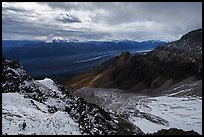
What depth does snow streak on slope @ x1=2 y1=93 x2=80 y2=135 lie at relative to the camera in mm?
24031

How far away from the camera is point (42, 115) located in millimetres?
28406

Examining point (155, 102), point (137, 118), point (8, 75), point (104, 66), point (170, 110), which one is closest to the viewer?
point (8, 75)

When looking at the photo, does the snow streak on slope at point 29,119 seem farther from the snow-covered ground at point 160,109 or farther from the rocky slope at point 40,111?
the snow-covered ground at point 160,109

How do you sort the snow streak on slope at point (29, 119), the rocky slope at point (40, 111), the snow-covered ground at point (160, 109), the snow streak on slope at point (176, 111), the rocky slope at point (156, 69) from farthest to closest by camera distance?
1. the rocky slope at point (156, 69)
2. the snow streak on slope at point (176, 111)
3. the snow-covered ground at point (160, 109)
4. the rocky slope at point (40, 111)
5. the snow streak on slope at point (29, 119)

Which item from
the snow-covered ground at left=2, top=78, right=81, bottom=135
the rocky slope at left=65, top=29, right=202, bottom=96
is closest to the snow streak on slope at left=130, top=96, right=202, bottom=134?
the snow-covered ground at left=2, top=78, right=81, bottom=135

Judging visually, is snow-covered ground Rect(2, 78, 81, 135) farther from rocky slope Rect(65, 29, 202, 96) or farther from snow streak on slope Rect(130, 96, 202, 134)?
rocky slope Rect(65, 29, 202, 96)

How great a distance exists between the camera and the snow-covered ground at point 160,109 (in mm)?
59650

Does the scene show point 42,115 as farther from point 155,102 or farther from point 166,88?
point 166,88

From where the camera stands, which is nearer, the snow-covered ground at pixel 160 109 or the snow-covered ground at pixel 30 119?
the snow-covered ground at pixel 30 119

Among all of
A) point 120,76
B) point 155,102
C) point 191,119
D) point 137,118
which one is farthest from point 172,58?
point 137,118

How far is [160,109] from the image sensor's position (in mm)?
82688

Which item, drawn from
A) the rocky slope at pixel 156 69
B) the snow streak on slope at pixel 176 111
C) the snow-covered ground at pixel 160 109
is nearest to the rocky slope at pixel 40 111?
the snow-covered ground at pixel 160 109

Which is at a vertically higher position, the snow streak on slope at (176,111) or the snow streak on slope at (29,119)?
the snow streak on slope at (29,119)

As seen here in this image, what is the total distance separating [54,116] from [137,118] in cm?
2571
